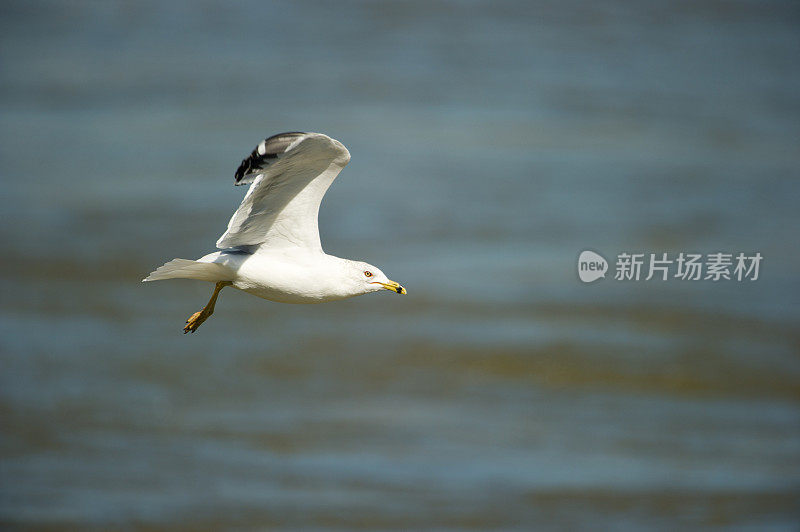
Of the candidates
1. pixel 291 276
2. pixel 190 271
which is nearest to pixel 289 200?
pixel 291 276

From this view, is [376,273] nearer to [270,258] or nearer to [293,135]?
[270,258]

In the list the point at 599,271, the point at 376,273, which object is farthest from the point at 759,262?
the point at 376,273

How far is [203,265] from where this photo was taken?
655 cm

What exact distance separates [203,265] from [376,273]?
3.60 feet

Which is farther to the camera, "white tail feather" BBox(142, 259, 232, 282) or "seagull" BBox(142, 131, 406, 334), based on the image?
"seagull" BBox(142, 131, 406, 334)

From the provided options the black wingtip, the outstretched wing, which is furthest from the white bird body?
the black wingtip

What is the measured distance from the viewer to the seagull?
668cm

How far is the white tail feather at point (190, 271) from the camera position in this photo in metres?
6.36

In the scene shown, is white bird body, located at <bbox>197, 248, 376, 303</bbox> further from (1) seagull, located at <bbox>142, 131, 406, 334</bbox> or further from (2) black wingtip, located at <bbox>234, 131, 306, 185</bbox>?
(2) black wingtip, located at <bbox>234, 131, 306, 185</bbox>
